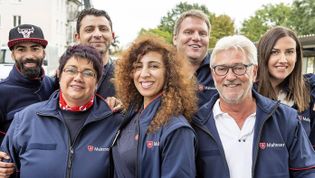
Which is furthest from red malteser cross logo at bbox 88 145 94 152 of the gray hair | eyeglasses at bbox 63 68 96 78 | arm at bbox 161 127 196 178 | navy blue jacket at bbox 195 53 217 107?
navy blue jacket at bbox 195 53 217 107

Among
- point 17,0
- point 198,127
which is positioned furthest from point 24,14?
point 198,127

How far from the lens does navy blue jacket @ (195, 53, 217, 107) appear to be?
470 centimetres

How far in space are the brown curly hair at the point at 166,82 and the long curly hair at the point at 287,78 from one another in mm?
1070

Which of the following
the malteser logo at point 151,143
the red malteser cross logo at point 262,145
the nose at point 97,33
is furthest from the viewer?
the nose at point 97,33

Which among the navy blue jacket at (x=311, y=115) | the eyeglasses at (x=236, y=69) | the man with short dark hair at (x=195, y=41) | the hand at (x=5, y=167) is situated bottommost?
the hand at (x=5, y=167)

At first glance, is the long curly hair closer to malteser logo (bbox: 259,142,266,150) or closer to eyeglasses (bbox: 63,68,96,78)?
malteser logo (bbox: 259,142,266,150)

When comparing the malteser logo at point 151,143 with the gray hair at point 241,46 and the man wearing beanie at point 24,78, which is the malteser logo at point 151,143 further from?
the man wearing beanie at point 24,78

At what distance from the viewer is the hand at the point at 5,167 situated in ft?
11.6

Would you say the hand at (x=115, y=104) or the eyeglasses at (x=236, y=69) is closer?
the eyeglasses at (x=236, y=69)

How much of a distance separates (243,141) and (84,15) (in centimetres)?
287

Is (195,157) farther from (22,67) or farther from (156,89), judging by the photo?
(22,67)

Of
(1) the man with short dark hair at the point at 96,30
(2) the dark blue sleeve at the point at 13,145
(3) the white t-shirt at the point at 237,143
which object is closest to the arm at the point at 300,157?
(3) the white t-shirt at the point at 237,143

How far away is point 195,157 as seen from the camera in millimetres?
3254

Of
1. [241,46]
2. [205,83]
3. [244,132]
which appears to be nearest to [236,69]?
[241,46]
